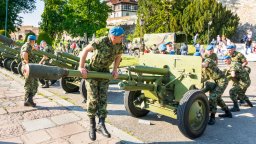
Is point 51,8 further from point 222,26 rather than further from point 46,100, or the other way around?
point 46,100

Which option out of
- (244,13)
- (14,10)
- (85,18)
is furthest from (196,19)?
(14,10)

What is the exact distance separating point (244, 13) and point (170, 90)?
37365 millimetres

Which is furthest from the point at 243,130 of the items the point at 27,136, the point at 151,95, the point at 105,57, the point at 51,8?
the point at 51,8

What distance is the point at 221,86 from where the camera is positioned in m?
6.71

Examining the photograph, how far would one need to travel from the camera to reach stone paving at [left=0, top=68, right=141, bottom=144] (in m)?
5.00

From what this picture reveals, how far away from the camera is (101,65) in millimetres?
4906

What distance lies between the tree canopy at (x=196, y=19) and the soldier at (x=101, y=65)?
27.1 m

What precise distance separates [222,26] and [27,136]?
32247mm

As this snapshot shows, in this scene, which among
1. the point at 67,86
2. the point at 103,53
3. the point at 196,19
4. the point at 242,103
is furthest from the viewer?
the point at 196,19

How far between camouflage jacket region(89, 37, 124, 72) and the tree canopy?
27202 mm

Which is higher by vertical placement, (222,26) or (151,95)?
(222,26)

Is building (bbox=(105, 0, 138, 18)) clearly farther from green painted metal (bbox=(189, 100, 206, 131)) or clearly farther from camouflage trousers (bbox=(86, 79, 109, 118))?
camouflage trousers (bbox=(86, 79, 109, 118))

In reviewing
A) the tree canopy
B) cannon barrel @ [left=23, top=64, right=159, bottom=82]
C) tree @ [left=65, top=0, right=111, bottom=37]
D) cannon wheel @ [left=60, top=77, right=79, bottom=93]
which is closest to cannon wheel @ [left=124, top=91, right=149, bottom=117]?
cannon barrel @ [left=23, top=64, right=159, bottom=82]

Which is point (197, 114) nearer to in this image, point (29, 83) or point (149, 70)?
point (149, 70)
